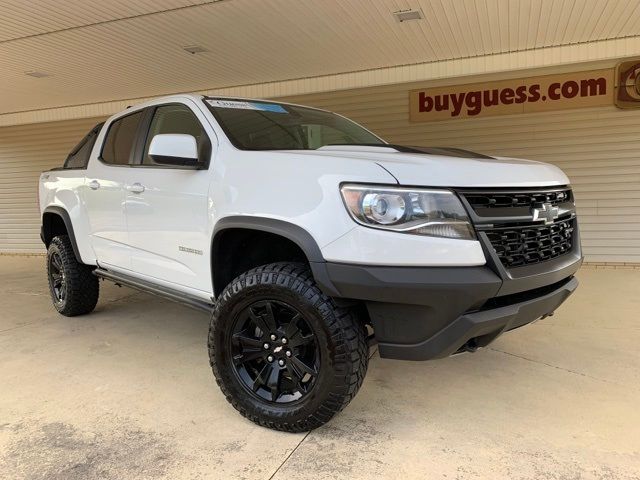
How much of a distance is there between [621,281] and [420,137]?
372 cm

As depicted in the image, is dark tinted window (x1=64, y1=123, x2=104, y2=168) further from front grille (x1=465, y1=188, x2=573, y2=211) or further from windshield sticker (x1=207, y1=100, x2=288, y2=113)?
front grille (x1=465, y1=188, x2=573, y2=211)

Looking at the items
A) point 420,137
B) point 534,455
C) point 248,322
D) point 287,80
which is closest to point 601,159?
point 420,137

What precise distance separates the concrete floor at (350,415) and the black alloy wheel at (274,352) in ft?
0.83

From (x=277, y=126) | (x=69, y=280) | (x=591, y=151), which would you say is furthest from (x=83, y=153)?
(x=591, y=151)

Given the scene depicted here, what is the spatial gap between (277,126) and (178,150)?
737 millimetres

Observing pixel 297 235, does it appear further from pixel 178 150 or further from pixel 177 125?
pixel 177 125

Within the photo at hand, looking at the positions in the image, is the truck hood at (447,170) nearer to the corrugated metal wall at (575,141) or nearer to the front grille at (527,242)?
the front grille at (527,242)

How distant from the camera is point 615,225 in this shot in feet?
24.6

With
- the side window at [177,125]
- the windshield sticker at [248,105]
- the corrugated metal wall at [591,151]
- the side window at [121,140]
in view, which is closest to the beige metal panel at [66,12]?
the side window at [121,140]

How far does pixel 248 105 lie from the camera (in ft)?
11.5

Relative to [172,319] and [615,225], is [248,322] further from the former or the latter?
[615,225]

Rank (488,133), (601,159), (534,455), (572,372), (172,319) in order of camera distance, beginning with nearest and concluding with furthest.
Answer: (534,455) → (572,372) → (172,319) → (601,159) → (488,133)

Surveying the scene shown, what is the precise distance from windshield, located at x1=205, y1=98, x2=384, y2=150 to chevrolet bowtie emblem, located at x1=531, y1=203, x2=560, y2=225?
4.63ft

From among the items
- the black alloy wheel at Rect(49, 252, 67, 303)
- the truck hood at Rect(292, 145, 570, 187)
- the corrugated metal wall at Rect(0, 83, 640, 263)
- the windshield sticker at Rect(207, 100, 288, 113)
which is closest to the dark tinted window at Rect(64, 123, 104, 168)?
the black alloy wheel at Rect(49, 252, 67, 303)
